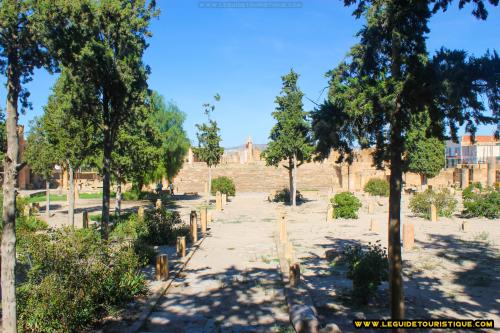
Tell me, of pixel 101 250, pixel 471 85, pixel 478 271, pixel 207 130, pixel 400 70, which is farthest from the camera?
pixel 207 130

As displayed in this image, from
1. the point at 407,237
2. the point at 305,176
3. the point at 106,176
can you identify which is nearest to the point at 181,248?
the point at 106,176

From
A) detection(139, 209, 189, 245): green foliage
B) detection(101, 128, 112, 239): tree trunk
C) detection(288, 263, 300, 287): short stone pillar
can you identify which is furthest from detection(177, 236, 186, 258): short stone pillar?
detection(288, 263, 300, 287): short stone pillar

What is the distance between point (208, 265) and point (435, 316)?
632 cm

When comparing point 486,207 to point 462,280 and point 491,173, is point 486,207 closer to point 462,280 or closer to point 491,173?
point 462,280

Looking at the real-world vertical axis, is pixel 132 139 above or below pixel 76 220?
above

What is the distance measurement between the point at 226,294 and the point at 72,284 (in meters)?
3.29

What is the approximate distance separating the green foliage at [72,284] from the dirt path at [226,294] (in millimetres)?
891

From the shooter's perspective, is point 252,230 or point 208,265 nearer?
point 208,265

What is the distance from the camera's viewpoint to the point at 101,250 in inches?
333

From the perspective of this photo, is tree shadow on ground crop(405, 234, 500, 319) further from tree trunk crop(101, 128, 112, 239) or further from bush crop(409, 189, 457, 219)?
tree trunk crop(101, 128, 112, 239)

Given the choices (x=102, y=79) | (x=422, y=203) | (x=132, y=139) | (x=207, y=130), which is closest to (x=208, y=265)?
(x=102, y=79)

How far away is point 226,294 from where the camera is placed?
370 inches

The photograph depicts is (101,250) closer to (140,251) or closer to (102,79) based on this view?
(140,251)

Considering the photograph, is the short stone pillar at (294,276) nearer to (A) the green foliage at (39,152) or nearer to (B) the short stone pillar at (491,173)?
(A) the green foliage at (39,152)
